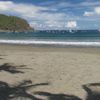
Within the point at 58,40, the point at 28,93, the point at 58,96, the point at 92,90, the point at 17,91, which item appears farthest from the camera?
the point at 58,40

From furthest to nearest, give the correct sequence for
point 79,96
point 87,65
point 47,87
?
point 87,65, point 47,87, point 79,96

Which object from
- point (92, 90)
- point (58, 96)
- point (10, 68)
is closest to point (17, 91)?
point (58, 96)

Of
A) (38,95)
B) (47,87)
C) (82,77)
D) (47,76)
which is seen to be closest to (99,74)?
(82,77)

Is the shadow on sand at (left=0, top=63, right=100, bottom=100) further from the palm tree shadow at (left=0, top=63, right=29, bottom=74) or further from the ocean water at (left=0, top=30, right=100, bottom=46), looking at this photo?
the ocean water at (left=0, top=30, right=100, bottom=46)

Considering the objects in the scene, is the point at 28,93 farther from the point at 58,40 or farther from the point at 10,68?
the point at 58,40

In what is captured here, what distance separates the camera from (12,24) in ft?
544

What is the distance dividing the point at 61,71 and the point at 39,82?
1.77m

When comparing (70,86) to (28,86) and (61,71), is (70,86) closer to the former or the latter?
(28,86)

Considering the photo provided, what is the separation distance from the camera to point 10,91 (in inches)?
333

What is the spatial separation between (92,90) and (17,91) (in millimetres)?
1860

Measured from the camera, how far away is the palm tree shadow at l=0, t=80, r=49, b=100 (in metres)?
7.86

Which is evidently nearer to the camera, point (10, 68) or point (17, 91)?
point (17, 91)

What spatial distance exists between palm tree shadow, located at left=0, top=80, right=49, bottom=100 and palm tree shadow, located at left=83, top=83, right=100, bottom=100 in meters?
1.20

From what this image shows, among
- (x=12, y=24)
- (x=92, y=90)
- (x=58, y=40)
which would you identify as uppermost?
(x=92, y=90)
